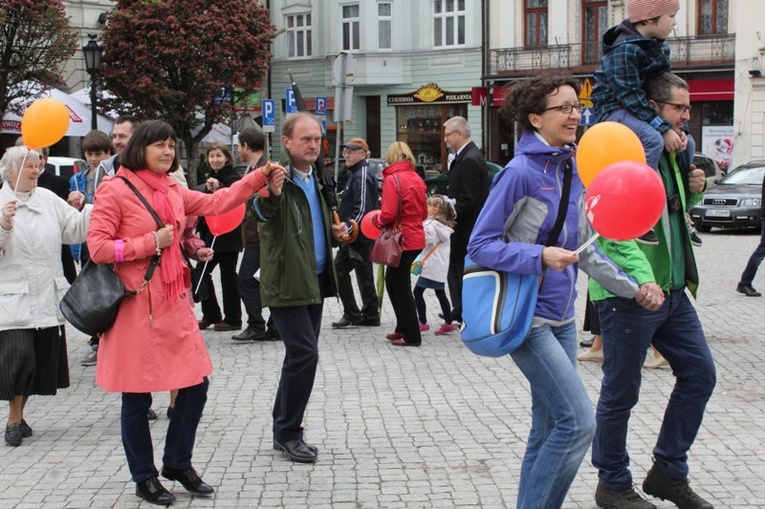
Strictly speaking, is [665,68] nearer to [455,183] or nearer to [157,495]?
[157,495]

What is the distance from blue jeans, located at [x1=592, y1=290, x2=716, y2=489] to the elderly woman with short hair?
3.57 meters

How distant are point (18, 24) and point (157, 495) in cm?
2582

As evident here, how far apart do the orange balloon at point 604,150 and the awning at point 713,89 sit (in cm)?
3385

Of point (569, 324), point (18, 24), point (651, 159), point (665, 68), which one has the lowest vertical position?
point (569, 324)

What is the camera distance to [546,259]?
410 cm

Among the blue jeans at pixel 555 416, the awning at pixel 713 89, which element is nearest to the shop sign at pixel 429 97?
the awning at pixel 713 89

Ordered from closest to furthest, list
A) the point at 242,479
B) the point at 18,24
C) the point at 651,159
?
the point at 651,159 → the point at 242,479 → the point at 18,24

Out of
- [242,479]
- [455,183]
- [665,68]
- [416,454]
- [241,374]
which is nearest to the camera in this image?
[665,68]

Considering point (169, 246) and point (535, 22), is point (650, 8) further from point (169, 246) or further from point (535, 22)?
point (535, 22)

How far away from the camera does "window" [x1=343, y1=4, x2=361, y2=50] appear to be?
45.6 metres

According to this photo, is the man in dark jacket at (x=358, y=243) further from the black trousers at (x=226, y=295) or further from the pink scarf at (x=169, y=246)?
the pink scarf at (x=169, y=246)

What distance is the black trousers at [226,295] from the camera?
11.0 meters

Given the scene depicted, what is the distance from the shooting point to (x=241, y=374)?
888 centimetres

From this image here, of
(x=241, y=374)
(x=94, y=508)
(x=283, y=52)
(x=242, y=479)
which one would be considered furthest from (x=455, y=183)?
(x=283, y=52)
